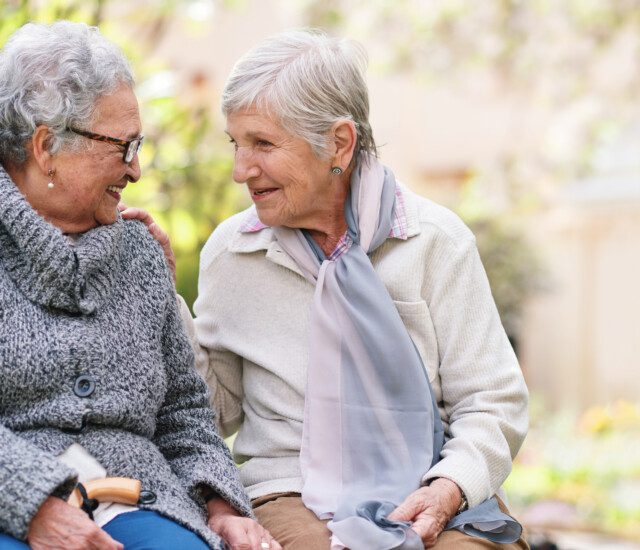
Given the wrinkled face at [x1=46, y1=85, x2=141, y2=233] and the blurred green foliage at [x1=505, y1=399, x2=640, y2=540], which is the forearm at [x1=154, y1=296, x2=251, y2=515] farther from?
the blurred green foliage at [x1=505, y1=399, x2=640, y2=540]

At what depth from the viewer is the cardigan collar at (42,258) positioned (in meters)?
2.41

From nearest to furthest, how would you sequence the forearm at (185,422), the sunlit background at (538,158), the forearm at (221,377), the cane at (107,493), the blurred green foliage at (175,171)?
the cane at (107,493) < the forearm at (185,422) < the forearm at (221,377) < the blurred green foliage at (175,171) < the sunlit background at (538,158)

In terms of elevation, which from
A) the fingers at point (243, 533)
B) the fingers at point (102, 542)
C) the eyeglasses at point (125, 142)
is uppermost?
the eyeglasses at point (125, 142)

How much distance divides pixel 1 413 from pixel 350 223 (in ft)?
3.19

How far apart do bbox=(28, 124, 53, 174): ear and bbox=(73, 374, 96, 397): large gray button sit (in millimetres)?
460

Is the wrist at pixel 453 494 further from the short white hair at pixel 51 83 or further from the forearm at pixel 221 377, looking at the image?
the short white hair at pixel 51 83

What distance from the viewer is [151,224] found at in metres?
2.80

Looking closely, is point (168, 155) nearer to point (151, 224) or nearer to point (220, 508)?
point (151, 224)

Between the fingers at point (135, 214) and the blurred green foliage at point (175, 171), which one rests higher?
the fingers at point (135, 214)

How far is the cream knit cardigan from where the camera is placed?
2.79 meters

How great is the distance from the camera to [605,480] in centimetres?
771

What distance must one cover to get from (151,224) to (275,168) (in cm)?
33

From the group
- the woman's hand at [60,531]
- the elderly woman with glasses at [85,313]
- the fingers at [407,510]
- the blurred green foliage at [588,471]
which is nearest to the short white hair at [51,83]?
the elderly woman with glasses at [85,313]


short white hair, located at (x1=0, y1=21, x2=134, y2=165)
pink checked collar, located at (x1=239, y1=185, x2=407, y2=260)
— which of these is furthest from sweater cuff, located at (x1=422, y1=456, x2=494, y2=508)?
short white hair, located at (x1=0, y1=21, x2=134, y2=165)
